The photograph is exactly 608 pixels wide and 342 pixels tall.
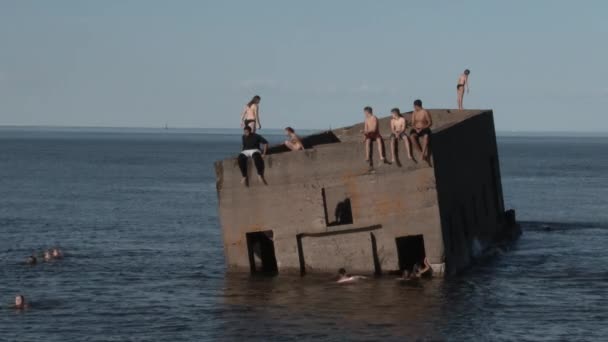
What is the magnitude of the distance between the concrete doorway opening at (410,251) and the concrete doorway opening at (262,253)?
9.64ft

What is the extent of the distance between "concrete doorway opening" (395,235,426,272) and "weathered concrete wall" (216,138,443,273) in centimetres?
96

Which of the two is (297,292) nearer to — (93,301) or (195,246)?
(93,301)

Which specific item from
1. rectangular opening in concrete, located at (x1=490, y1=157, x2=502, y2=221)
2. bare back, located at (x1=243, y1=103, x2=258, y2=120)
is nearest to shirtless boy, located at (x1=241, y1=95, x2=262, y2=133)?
bare back, located at (x1=243, y1=103, x2=258, y2=120)

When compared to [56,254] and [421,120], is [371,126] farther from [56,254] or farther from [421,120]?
[56,254]

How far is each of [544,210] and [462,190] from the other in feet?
80.7

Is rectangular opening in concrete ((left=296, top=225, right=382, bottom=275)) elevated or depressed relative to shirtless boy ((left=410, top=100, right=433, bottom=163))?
depressed

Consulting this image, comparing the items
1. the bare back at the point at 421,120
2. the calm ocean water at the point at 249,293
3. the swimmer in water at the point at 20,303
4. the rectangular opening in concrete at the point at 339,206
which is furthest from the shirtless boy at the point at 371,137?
the swimmer in water at the point at 20,303

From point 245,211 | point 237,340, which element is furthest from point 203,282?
point 237,340

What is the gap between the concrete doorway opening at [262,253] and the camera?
2839 cm

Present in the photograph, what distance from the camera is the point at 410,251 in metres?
29.2

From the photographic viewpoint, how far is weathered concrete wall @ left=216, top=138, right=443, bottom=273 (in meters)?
26.4

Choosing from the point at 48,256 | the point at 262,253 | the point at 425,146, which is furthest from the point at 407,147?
the point at 48,256

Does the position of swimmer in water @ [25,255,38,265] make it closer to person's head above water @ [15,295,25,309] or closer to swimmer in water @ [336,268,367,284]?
person's head above water @ [15,295,25,309]

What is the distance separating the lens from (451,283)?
90.1ft
